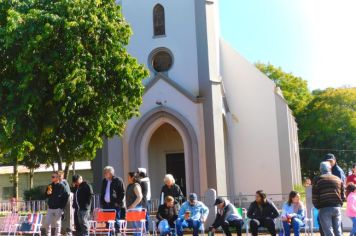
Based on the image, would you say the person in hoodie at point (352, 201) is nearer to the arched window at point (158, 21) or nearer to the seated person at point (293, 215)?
the seated person at point (293, 215)

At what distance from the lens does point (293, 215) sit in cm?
1170

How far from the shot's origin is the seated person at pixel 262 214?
11.8 meters

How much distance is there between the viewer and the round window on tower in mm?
22062

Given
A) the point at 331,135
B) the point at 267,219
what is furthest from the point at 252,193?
the point at 331,135

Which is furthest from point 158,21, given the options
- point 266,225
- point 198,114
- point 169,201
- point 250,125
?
point 266,225

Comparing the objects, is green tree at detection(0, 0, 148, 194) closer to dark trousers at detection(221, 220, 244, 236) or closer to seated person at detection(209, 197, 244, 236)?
seated person at detection(209, 197, 244, 236)

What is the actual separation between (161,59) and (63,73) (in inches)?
291

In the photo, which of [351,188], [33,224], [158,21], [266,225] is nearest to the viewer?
[351,188]

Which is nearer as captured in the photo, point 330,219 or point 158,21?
point 330,219

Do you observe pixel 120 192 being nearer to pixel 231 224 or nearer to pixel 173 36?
pixel 231 224

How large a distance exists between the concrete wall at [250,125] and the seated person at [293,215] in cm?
1109

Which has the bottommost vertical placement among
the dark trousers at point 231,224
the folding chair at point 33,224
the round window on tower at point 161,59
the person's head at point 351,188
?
the dark trousers at point 231,224

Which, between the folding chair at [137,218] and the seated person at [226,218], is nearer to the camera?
the folding chair at [137,218]

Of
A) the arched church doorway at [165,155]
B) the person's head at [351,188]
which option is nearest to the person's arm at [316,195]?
the person's head at [351,188]
